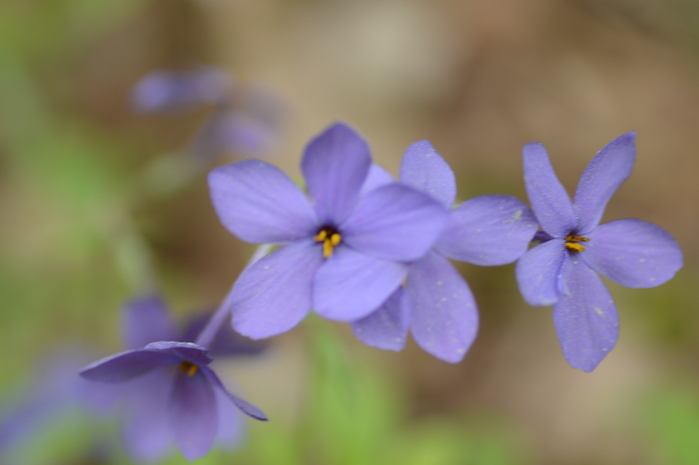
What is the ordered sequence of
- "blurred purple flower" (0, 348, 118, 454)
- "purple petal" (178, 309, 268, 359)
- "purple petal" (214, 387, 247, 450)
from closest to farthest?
1. "purple petal" (178, 309, 268, 359)
2. "purple petal" (214, 387, 247, 450)
3. "blurred purple flower" (0, 348, 118, 454)

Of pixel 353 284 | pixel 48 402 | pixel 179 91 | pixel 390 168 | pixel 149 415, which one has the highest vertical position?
pixel 353 284

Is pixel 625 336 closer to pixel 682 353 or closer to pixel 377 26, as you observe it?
pixel 682 353

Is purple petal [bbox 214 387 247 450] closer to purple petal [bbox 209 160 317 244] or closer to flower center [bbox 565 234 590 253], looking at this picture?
purple petal [bbox 209 160 317 244]

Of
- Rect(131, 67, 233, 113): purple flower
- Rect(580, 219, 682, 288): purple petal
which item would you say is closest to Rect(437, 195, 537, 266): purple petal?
Rect(580, 219, 682, 288): purple petal

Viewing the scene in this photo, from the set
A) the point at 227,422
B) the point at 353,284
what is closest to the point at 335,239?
the point at 353,284

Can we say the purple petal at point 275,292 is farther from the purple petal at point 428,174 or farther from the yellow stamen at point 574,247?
the yellow stamen at point 574,247

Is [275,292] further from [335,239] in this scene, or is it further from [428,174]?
[428,174]

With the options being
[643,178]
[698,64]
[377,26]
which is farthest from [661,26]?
[377,26]
